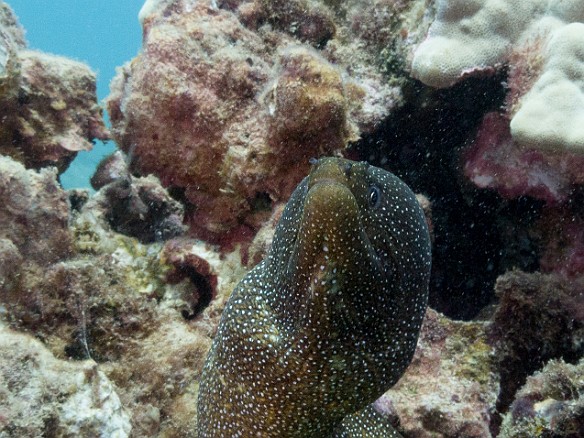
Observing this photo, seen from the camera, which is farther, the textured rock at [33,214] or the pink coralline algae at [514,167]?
the pink coralline algae at [514,167]

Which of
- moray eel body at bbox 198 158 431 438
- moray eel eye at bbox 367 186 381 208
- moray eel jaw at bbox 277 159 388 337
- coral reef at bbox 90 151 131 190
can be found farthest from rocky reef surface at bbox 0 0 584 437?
moray eel eye at bbox 367 186 381 208

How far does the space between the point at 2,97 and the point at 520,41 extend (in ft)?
21.8

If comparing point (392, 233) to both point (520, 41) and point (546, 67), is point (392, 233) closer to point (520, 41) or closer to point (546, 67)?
point (546, 67)

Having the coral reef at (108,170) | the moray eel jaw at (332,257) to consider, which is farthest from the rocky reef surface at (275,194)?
the moray eel jaw at (332,257)

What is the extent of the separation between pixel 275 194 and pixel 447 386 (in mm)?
2637

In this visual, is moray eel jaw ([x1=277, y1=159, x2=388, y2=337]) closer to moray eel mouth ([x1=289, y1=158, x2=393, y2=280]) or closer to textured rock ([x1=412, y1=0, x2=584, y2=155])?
moray eel mouth ([x1=289, y1=158, x2=393, y2=280])

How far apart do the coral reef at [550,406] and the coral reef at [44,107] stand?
676 centimetres

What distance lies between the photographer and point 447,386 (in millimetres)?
4215

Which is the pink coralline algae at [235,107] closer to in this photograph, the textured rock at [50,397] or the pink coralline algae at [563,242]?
the pink coralline algae at [563,242]

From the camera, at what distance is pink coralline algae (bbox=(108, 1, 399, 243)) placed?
15.8 feet

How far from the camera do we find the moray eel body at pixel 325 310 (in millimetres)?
2242

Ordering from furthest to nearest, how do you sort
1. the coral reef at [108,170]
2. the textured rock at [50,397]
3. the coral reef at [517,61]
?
the coral reef at [108,170], the coral reef at [517,61], the textured rock at [50,397]

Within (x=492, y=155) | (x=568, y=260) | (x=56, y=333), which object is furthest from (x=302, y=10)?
(x=56, y=333)

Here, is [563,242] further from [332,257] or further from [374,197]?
[332,257]
